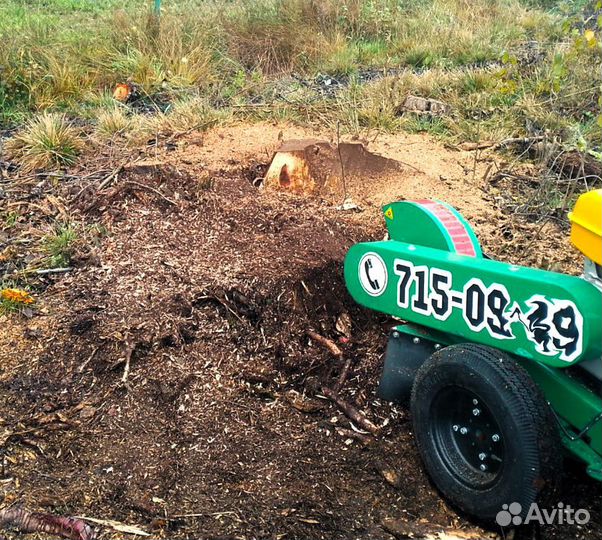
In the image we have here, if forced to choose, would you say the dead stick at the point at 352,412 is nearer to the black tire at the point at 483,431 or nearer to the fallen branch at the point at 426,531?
the black tire at the point at 483,431

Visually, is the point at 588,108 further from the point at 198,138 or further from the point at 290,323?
the point at 290,323

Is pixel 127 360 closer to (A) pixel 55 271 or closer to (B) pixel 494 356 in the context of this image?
(A) pixel 55 271

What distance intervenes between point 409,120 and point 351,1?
14.0 feet

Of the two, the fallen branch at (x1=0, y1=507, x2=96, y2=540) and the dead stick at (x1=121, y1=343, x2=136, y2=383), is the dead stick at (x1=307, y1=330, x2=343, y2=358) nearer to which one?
the dead stick at (x1=121, y1=343, x2=136, y2=383)

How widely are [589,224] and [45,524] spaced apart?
2115 millimetres

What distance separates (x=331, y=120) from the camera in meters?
6.07

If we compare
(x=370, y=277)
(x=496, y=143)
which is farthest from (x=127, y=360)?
(x=496, y=143)

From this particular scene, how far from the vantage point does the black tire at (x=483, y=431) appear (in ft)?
8.00

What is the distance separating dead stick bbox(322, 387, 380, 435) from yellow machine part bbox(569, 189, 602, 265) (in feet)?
3.99

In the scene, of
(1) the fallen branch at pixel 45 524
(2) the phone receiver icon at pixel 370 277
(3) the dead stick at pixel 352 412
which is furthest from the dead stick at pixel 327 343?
(1) the fallen branch at pixel 45 524

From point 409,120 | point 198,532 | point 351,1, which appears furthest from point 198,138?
point 351,1

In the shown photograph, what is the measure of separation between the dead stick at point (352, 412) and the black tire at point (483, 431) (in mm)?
414

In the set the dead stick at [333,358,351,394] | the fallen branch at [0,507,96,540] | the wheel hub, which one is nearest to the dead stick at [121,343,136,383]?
the fallen branch at [0,507,96,540]

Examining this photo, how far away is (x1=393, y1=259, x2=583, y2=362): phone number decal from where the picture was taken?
8.01ft
